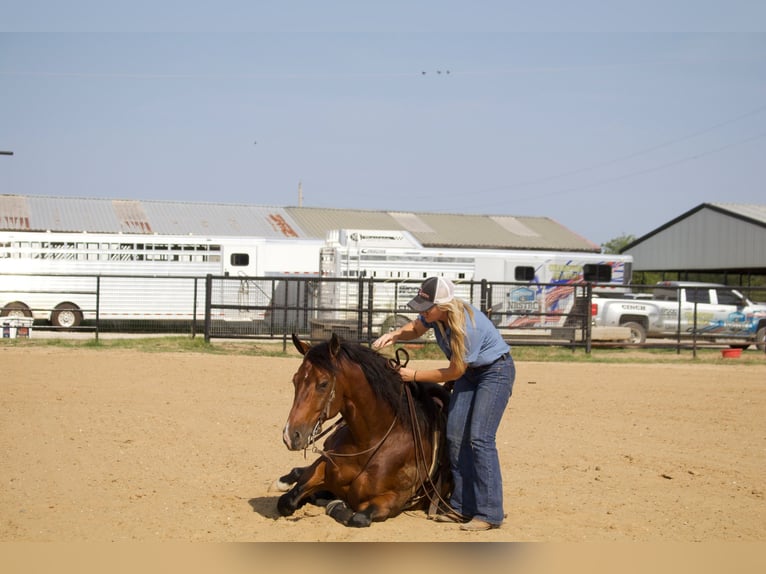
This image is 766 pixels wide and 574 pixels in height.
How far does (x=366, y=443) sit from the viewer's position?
20.2 feet

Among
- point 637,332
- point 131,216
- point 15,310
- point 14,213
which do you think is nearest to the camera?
point 15,310

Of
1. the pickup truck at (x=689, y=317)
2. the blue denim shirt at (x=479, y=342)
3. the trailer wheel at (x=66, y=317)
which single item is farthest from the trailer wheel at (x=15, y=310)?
the blue denim shirt at (x=479, y=342)

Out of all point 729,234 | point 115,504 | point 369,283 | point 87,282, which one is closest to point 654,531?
point 115,504

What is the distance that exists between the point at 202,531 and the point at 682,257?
41054 mm

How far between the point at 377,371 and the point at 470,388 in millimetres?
663

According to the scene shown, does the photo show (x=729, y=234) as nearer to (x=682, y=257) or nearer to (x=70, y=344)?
(x=682, y=257)

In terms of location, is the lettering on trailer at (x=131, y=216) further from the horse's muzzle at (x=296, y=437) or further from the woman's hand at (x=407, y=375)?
the horse's muzzle at (x=296, y=437)

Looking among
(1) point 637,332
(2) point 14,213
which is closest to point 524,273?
(1) point 637,332

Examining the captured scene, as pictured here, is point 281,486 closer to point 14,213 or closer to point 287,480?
point 287,480

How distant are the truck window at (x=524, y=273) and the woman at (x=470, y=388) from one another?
20.8 m

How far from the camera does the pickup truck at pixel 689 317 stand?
2395 centimetres

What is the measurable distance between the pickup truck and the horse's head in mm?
18808

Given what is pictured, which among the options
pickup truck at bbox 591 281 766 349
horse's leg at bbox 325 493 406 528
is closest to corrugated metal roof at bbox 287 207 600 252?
pickup truck at bbox 591 281 766 349

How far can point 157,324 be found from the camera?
2398 centimetres
